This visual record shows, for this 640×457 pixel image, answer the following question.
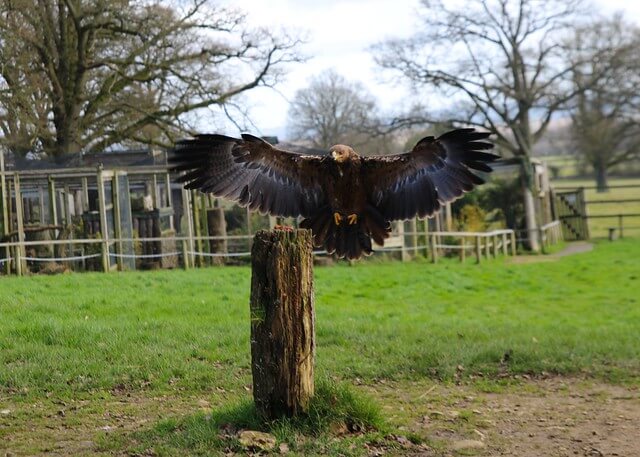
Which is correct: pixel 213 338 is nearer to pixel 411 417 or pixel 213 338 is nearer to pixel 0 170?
pixel 411 417

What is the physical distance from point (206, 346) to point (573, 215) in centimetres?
2985

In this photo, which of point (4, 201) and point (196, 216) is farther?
point (196, 216)

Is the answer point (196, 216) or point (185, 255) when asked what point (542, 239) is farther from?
point (185, 255)

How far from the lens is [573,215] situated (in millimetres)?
36938

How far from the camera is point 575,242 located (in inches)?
1399

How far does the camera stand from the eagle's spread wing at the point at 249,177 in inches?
317

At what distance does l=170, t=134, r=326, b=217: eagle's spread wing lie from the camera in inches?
317

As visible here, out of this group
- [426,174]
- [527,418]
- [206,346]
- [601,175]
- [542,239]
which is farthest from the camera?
[601,175]

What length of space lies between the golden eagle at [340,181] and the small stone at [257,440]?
2.29 metres

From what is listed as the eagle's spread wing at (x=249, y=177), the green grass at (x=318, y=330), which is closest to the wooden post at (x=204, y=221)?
the green grass at (x=318, y=330)

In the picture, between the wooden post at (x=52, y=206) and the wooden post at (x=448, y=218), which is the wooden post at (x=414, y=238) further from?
the wooden post at (x=52, y=206)

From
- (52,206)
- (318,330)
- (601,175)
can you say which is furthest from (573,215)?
(318,330)

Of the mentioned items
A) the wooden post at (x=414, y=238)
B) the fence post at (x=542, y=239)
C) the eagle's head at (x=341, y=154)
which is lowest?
the fence post at (x=542, y=239)

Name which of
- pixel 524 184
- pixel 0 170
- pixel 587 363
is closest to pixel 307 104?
pixel 524 184
